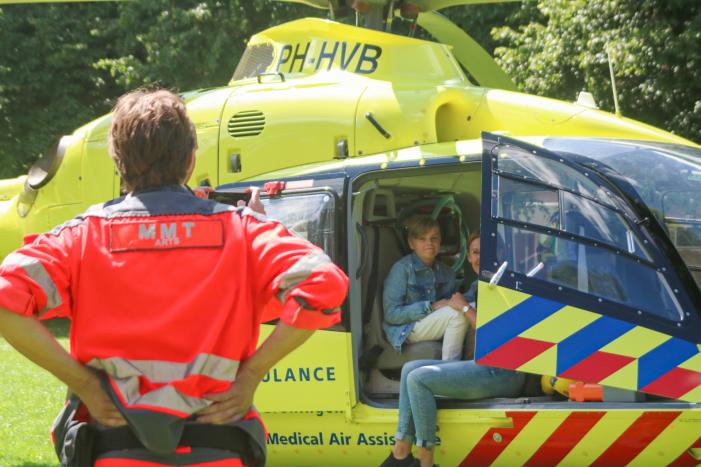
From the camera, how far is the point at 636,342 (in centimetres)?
485

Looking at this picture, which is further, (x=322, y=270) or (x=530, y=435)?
(x=530, y=435)

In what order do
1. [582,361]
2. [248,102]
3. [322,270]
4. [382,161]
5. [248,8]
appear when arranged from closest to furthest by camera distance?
[322,270]
[582,361]
[382,161]
[248,102]
[248,8]

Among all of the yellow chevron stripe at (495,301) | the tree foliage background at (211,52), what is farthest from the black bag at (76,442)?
the tree foliage background at (211,52)

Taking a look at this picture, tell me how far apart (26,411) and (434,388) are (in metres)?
4.10

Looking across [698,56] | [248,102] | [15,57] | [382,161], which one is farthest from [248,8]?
[382,161]

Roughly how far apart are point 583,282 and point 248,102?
2.80m

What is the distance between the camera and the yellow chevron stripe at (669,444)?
4855 millimetres

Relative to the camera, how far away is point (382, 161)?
18.9 ft

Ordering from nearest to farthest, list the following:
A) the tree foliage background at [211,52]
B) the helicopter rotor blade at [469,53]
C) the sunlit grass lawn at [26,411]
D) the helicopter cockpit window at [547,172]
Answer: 1. the helicopter cockpit window at [547,172]
2. the sunlit grass lawn at [26,411]
3. the helicopter rotor blade at [469,53]
4. the tree foliage background at [211,52]

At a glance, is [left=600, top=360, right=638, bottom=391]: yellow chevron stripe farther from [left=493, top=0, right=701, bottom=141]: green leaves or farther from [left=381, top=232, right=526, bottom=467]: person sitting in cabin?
[left=493, top=0, right=701, bottom=141]: green leaves

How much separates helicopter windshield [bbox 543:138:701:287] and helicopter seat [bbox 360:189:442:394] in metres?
1.28

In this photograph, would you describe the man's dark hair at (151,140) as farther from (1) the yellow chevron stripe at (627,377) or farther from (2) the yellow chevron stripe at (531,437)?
(2) the yellow chevron stripe at (531,437)

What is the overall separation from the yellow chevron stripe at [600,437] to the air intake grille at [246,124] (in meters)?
2.88

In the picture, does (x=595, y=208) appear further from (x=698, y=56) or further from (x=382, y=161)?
(x=698, y=56)
